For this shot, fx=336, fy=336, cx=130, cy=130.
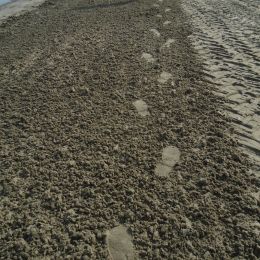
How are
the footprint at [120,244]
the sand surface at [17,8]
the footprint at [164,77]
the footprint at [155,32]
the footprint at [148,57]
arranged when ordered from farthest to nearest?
1. the sand surface at [17,8]
2. the footprint at [155,32]
3. the footprint at [148,57]
4. the footprint at [164,77]
5. the footprint at [120,244]

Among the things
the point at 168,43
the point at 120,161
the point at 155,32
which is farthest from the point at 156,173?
the point at 155,32

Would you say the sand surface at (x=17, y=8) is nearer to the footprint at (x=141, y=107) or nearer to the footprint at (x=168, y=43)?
the footprint at (x=168, y=43)

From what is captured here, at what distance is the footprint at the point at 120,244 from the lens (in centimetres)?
241

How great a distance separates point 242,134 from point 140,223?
1589mm

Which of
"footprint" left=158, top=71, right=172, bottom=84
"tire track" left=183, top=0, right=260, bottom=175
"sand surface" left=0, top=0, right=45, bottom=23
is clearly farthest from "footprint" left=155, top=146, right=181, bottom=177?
"sand surface" left=0, top=0, right=45, bottom=23

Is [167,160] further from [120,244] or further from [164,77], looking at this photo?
[164,77]

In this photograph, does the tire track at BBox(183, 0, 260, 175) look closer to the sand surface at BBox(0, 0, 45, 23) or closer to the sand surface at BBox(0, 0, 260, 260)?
the sand surface at BBox(0, 0, 260, 260)

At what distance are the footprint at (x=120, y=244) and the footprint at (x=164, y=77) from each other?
256 centimetres

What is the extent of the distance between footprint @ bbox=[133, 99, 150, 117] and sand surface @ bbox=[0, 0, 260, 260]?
12 mm

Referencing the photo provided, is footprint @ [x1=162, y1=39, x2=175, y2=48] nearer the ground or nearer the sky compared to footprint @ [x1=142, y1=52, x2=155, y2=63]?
nearer the ground

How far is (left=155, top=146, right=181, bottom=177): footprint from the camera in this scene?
309 centimetres

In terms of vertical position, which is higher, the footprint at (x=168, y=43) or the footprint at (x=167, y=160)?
the footprint at (x=167, y=160)

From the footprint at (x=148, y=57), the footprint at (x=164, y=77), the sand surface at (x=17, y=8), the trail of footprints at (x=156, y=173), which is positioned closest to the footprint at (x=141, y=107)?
the trail of footprints at (x=156, y=173)

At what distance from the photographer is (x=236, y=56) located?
18.0 feet
